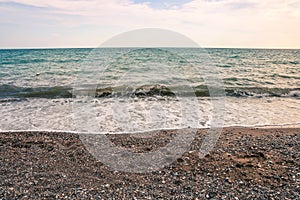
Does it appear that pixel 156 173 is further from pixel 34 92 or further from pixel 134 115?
pixel 34 92

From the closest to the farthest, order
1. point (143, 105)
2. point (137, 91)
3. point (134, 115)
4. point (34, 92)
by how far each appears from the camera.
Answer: point (134, 115), point (143, 105), point (137, 91), point (34, 92)

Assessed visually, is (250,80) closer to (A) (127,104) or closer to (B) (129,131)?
(A) (127,104)

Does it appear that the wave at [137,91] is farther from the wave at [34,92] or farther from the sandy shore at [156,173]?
the sandy shore at [156,173]

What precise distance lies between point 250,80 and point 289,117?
9.53 meters

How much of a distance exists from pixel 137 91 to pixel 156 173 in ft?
Result: 28.5

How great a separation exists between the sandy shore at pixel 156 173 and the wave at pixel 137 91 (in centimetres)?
656

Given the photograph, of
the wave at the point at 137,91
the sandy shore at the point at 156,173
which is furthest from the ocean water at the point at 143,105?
the sandy shore at the point at 156,173

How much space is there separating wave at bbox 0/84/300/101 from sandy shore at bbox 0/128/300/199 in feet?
21.5

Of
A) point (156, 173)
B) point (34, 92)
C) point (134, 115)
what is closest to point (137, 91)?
point (134, 115)

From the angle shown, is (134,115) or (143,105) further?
(143,105)

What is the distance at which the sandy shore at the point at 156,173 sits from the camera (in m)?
3.84

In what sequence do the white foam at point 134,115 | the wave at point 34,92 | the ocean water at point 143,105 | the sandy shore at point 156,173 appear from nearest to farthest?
the sandy shore at point 156,173 < the white foam at point 134,115 < the ocean water at point 143,105 < the wave at point 34,92

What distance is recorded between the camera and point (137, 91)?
42.6 ft

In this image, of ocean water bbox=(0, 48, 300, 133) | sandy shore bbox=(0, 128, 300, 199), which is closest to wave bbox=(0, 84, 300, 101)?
ocean water bbox=(0, 48, 300, 133)
